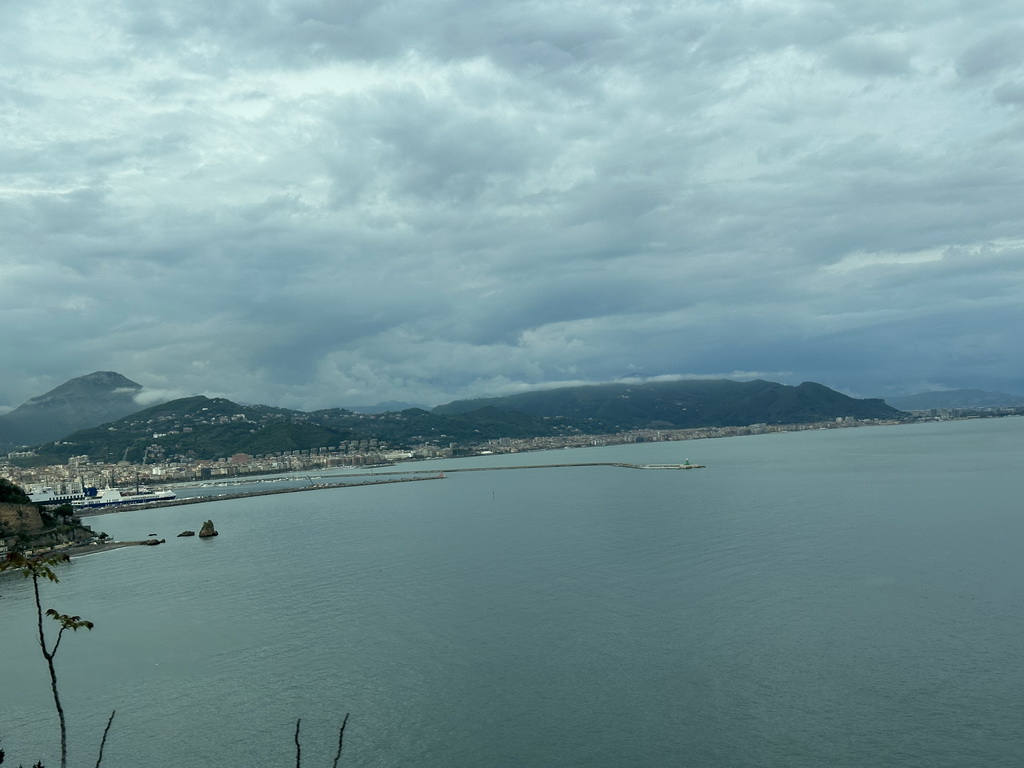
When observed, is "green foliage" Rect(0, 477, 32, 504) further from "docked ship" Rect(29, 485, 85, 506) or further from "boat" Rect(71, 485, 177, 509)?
"boat" Rect(71, 485, 177, 509)

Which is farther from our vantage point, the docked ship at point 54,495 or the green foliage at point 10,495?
the docked ship at point 54,495

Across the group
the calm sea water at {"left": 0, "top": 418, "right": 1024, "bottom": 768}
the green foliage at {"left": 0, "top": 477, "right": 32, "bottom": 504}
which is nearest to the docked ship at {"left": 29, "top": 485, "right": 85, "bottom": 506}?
the green foliage at {"left": 0, "top": 477, "right": 32, "bottom": 504}

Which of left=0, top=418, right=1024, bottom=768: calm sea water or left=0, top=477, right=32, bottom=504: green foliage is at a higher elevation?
left=0, top=477, right=32, bottom=504: green foliage

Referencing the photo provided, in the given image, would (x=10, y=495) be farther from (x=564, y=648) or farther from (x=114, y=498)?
(x=564, y=648)

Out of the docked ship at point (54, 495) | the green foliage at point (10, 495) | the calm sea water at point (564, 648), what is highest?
the green foliage at point (10, 495)

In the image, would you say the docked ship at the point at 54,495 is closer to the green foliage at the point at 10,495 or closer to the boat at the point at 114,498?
the boat at the point at 114,498

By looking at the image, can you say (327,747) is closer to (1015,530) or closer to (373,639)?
(373,639)

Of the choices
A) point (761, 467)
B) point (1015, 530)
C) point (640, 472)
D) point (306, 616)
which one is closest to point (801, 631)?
point (306, 616)

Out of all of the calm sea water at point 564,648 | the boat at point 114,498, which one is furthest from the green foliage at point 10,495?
the boat at point 114,498
